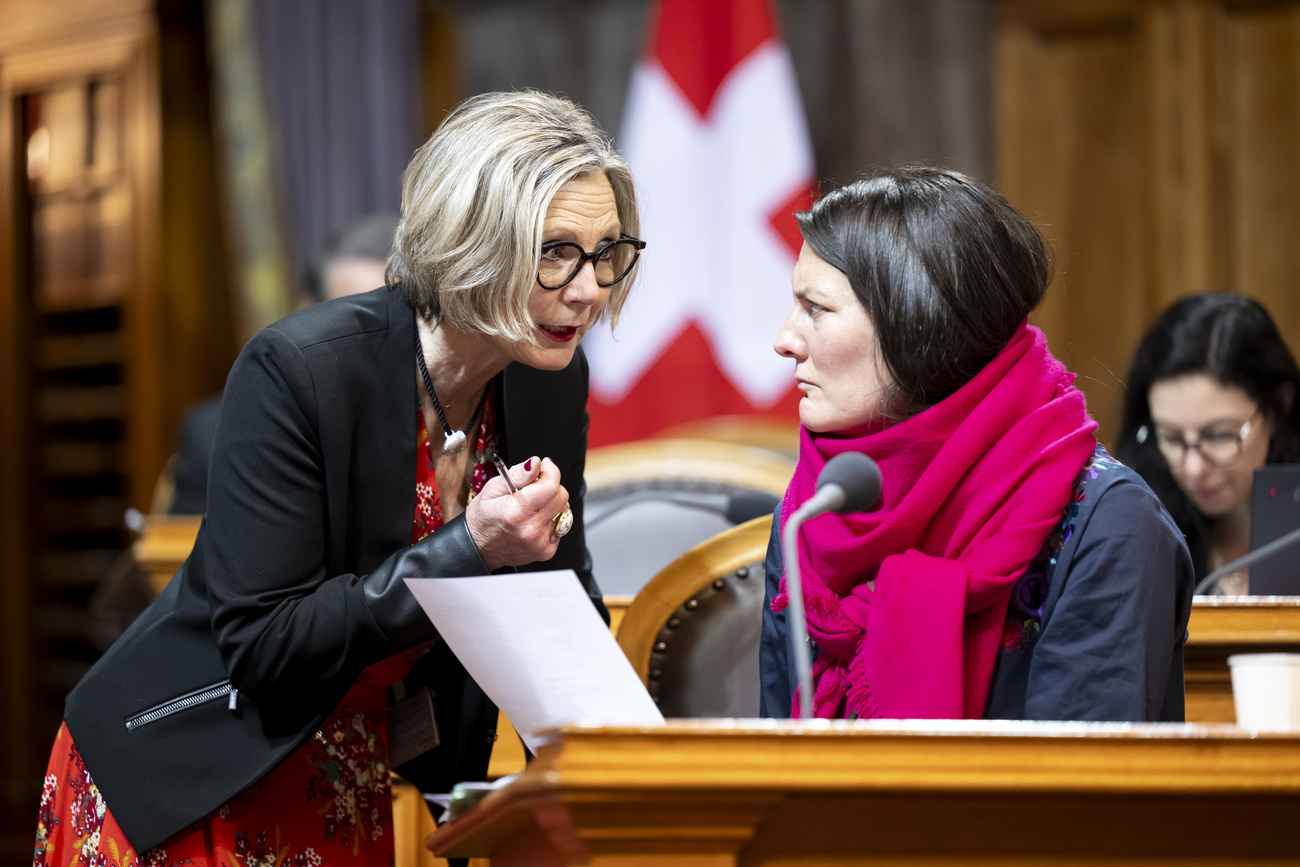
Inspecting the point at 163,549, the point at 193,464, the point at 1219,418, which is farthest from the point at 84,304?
the point at 1219,418

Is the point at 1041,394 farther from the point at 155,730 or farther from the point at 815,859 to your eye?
the point at 155,730

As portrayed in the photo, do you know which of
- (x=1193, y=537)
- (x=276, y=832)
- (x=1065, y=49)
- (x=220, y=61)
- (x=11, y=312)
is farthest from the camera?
(x=11, y=312)

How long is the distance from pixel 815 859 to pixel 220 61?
443 cm

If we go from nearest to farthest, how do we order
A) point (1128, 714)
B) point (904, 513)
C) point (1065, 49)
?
point (1128, 714) → point (904, 513) → point (1065, 49)

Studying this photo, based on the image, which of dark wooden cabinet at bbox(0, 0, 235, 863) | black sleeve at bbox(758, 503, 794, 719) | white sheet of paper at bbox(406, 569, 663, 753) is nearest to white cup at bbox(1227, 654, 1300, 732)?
black sleeve at bbox(758, 503, 794, 719)

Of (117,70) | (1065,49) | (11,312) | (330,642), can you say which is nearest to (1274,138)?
(1065,49)

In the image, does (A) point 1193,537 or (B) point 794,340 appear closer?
(B) point 794,340

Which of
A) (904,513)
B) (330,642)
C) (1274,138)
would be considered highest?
(1274,138)

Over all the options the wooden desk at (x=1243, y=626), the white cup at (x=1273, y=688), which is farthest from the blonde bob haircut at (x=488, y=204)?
the wooden desk at (x=1243, y=626)

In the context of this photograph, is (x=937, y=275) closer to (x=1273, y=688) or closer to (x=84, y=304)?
(x=1273, y=688)

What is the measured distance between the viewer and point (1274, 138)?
3.86 metres

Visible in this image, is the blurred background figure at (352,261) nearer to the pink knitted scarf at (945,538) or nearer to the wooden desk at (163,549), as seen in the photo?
the wooden desk at (163,549)

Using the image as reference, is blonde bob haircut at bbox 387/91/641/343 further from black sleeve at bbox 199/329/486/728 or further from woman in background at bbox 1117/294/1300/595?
woman in background at bbox 1117/294/1300/595

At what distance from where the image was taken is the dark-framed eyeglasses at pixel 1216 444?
2.31 m
